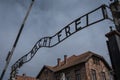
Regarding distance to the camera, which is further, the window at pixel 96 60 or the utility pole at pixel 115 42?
the window at pixel 96 60

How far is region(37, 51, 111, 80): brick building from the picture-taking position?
33281 mm

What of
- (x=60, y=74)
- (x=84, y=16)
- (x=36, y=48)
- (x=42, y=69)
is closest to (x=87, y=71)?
(x=60, y=74)

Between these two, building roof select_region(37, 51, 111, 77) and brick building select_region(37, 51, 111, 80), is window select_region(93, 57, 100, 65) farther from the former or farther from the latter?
building roof select_region(37, 51, 111, 77)

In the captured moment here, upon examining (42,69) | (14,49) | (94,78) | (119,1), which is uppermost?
(42,69)

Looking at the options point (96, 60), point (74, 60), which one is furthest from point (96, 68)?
point (74, 60)

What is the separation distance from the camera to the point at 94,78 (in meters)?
34.2

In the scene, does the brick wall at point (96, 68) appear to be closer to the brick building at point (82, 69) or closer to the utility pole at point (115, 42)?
the brick building at point (82, 69)

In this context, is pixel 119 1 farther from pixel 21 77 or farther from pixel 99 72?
pixel 21 77

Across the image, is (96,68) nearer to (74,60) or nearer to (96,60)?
(96,60)

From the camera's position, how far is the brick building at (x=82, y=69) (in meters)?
33.3

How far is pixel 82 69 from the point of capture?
33375mm

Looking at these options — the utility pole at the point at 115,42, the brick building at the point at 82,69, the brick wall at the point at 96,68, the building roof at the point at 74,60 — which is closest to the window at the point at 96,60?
the brick building at the point at 82,69

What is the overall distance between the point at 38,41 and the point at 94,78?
24.0 metres

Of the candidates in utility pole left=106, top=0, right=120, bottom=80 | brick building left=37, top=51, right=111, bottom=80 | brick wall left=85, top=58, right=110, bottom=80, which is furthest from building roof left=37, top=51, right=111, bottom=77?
utility pole left=106, top=0, right=120, bottom=80
